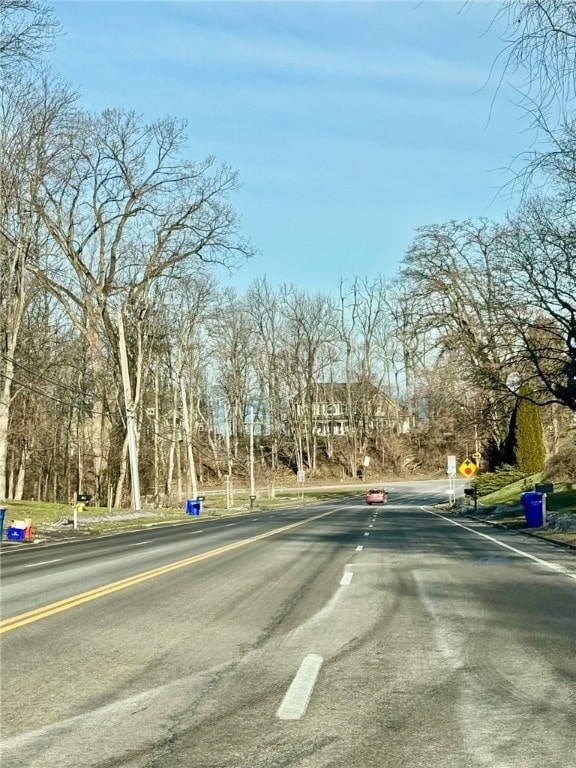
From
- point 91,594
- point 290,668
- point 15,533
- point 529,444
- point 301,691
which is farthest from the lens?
point 529,444

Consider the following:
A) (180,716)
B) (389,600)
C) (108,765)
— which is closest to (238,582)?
(389,600)

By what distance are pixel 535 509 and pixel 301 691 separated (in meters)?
25.7

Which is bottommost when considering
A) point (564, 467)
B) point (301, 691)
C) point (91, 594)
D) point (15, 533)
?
point (301, 691)

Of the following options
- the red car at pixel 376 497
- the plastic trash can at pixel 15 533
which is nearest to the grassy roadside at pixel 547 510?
the red car at pixel 376 497

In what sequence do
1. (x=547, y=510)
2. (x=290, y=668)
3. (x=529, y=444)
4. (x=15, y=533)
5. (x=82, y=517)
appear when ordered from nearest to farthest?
1. (x=290, y=668)
2. (x=15, y=533)
3. (x=547, y=510)
4. (x=82, y=517)
5. (x=529, y=444)

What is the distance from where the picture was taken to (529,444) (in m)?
53.8

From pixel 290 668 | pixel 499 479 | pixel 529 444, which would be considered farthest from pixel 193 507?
pixel 290 668

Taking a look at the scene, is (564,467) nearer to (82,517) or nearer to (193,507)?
(193,507)

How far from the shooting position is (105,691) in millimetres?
7180

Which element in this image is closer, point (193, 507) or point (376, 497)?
point (193, 507)

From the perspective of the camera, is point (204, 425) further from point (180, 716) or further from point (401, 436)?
point (180, 716)

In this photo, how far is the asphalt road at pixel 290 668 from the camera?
18.6 ft

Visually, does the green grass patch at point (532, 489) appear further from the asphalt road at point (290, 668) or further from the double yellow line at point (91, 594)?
the asphalt road at point (290, 668)

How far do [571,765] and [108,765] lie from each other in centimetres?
262
